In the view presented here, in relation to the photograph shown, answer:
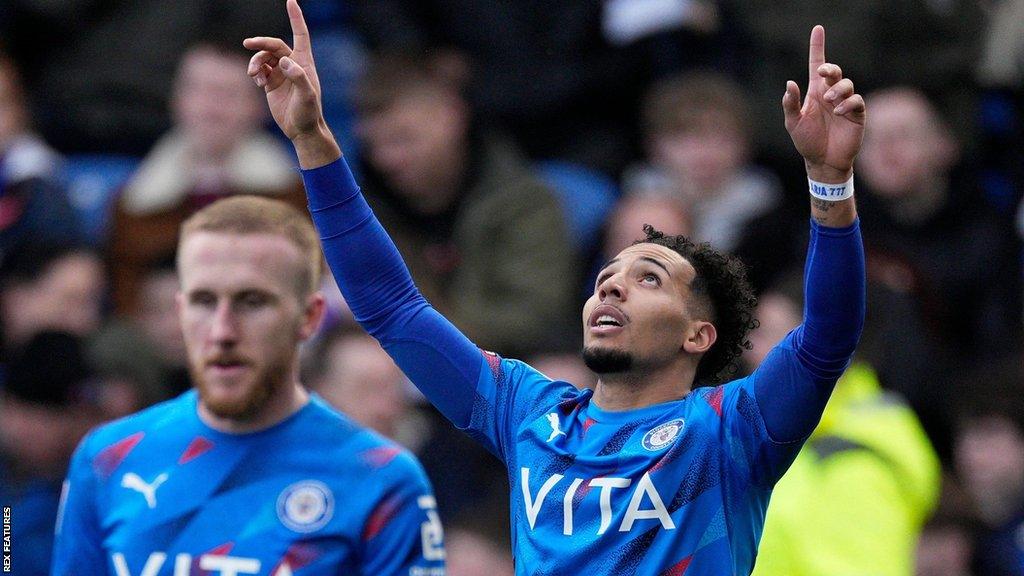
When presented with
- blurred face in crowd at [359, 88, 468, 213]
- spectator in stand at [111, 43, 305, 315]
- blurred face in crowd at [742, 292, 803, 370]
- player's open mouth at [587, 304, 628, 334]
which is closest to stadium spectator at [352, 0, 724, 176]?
blurred face in crowd at [359, 88, 468, 213]

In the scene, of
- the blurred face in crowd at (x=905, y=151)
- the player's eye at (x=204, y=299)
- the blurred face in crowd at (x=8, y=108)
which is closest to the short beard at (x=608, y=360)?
the player's eye at (x=204, y=299)

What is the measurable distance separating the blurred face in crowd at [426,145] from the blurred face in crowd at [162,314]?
1.21 metres

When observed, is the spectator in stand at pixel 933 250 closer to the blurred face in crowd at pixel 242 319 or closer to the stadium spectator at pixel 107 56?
the stadium spectator at pixel 107 56

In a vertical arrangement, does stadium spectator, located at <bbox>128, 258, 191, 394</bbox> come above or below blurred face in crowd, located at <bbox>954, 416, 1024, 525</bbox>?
above

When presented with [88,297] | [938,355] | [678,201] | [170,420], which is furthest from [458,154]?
[170,420]

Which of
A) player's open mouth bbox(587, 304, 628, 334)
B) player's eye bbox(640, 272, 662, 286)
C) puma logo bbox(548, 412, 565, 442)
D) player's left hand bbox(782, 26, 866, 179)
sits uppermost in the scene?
player's left hand bbox(782, 26, 866, 179)

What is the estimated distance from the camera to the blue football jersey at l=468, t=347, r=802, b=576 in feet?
13.0

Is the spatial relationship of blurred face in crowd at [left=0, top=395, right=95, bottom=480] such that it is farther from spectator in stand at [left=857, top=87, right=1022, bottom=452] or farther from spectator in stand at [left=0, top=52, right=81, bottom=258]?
spectator in stand at [left=857, top=87, right=1022, bottom=452]

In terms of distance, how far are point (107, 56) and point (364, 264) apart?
5134 mm

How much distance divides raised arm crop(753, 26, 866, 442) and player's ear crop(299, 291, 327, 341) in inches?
68.6

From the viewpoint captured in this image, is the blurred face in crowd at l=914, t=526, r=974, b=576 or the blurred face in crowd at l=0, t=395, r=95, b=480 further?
the blurred face in crowd at l=914, t=526, r=974, b=576

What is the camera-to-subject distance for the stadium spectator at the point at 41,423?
6.27 meters

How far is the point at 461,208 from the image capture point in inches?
328

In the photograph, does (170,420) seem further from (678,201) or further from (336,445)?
(678,201)
